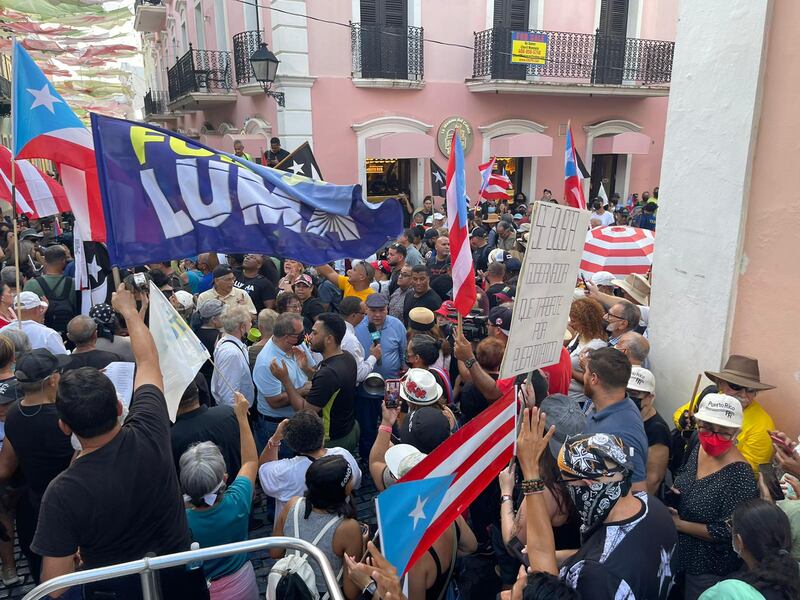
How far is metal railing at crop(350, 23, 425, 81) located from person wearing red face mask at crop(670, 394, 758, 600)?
1356cm

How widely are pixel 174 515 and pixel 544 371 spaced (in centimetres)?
246

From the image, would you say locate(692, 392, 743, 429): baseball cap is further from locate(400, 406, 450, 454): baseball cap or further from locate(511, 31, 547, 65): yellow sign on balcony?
locate(511, 31, 547, 65): yellow sign on balcony

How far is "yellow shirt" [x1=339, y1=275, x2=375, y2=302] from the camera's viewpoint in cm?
623

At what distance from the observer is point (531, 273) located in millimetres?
2889

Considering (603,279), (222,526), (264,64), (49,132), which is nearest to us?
(222,526)

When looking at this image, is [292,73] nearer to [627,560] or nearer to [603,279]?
[603,279]

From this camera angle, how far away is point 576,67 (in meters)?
17.0

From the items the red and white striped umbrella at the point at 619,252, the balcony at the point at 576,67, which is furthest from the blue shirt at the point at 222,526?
the balcony at the point at 576,67

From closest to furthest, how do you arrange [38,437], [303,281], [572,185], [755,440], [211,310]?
1. [38,437]
2. [755,440]
3. [211,310]
4. [303,281]
5. [572,185]

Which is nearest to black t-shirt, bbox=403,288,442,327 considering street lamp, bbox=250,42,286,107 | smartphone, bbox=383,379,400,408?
smartphone, bbox=383,379,400,408

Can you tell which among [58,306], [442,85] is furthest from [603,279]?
[442,85]

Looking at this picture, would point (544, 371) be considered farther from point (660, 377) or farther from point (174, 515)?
point (174, 515)

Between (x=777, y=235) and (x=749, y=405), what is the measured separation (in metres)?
1.18

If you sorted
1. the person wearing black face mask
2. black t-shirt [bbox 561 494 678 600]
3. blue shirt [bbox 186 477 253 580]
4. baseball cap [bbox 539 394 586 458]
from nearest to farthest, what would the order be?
1. black t-shirt [bbox 561 494 678 600]
2. blue shirt [bbox 186 477 253 580]
3. baseball cap [bbox 539 394 586 458]
4. the person wearing black face mask
